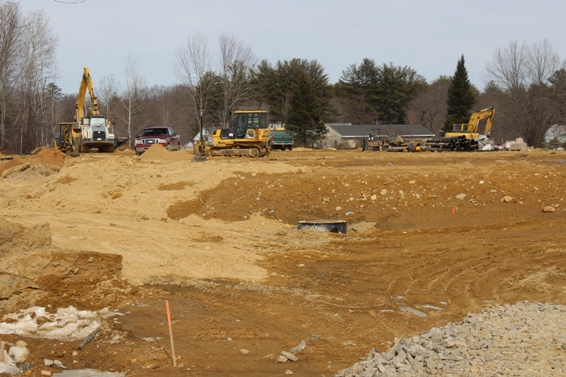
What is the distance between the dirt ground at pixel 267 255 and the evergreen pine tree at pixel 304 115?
4106cm

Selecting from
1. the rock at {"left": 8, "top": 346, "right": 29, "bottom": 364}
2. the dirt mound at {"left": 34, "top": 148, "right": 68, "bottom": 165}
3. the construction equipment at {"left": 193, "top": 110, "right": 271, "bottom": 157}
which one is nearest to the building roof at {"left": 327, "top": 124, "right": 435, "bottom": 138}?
the construction equipment at {"left": 193, "top": 110, "right": 271, "bottom": 157}

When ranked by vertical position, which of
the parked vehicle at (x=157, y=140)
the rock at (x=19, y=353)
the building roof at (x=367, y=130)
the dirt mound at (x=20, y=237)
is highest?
the building roof at (x=367, y=130)

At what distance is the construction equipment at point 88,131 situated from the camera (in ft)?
124

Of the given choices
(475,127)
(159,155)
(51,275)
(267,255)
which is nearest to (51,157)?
(159,155)

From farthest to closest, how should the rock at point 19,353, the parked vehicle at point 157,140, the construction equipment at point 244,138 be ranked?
1. the parked vehicle at point 157,140
2. the construction equipment at point 244,138
3. the rock at point 19,353

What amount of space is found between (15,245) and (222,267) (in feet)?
13.0

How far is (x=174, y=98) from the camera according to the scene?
94.3m

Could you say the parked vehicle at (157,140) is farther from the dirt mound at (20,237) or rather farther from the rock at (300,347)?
the rock at (300,347)

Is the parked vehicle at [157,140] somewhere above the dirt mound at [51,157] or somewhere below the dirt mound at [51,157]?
above

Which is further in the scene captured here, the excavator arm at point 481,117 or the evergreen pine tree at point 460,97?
the evergreen pine tree at point 460,97

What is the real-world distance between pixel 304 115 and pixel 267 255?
52.0 m

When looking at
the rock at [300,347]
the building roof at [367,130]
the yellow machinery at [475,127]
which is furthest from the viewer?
the building roof at [367,130]

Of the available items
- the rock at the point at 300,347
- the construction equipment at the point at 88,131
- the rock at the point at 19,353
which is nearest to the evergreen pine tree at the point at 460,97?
the construction equipment at the point at 88,131

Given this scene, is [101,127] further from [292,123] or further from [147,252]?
[292,123]
